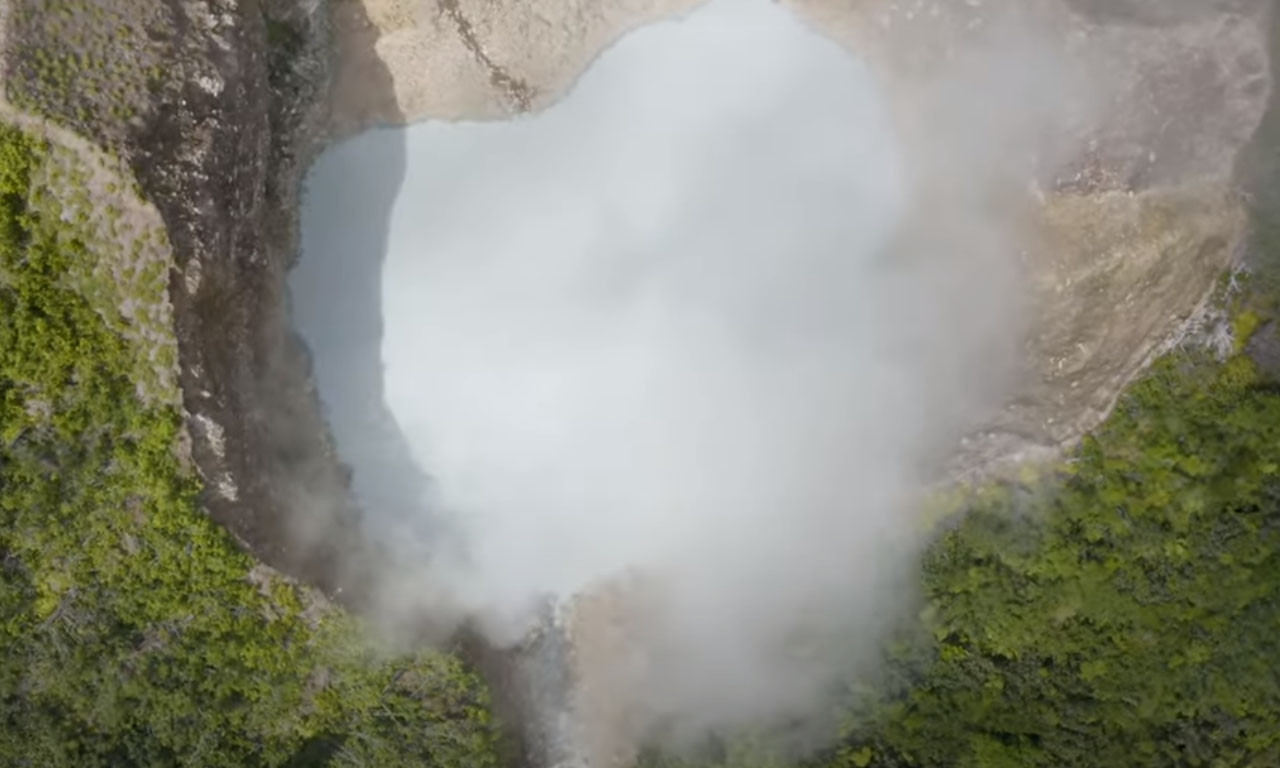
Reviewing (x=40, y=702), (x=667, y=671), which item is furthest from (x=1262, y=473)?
(x=40, y=702)

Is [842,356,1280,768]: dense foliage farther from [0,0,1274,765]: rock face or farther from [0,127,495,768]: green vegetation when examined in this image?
[0,127,495,768]: green vegetation

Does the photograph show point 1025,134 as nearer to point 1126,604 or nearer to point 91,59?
point 1126,604

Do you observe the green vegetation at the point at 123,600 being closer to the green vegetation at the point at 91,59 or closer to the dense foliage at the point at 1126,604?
the green vegetation at the point at 91,59

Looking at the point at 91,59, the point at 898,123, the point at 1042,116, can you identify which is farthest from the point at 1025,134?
the point at 91,59

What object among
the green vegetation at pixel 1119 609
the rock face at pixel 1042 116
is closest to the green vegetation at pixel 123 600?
the rock face at pixel 1042 116

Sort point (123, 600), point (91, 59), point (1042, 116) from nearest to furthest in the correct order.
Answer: point (91, 59), point (123, 600), point (1042, 116)

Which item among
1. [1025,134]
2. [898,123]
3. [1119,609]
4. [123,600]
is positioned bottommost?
[1119,609]

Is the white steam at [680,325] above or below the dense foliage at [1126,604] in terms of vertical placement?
above
